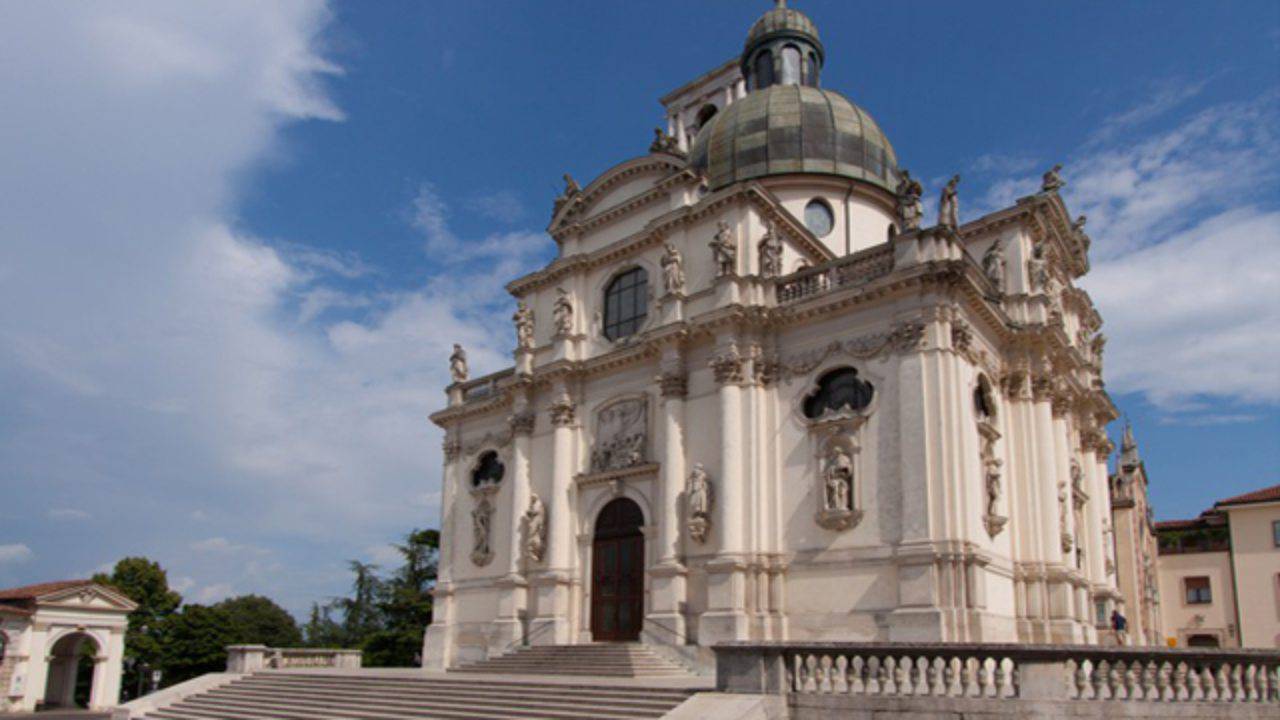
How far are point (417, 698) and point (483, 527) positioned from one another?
9.36 meters

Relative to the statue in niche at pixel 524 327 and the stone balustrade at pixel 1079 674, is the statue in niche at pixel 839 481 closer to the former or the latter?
the stone balustrade at pixel 1079 674

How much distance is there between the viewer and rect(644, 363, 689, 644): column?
22.2 meters

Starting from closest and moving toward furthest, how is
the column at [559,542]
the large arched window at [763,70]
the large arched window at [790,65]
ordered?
the column at [559,542], the large arched window at [790,65], the large arched window at [763,70]

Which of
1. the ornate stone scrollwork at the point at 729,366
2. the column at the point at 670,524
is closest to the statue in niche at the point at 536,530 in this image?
the column at the point at 670,524

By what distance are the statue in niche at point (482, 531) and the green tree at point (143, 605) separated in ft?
93.1

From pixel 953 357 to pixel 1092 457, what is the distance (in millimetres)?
12101

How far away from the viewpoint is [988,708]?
1165 centimetres

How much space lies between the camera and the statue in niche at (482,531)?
2830 cm

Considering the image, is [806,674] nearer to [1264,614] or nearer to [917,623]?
[917,623]

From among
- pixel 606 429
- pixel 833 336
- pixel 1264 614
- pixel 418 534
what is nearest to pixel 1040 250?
pixel 833 336

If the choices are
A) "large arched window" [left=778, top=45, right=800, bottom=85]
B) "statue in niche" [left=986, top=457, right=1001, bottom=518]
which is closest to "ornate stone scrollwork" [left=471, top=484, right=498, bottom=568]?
"statue in niche" [left=986, top=457, right=1001, bottom=518]

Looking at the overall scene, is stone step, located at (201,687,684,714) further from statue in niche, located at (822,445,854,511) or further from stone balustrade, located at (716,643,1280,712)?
statue in niche, located at (822,445,854,511)

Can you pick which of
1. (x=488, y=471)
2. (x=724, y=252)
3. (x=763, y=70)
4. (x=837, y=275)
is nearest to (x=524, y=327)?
(x=488, y=471)

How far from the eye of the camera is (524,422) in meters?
27.8
